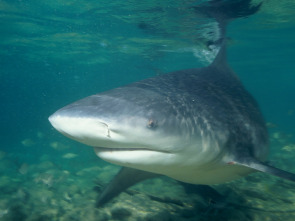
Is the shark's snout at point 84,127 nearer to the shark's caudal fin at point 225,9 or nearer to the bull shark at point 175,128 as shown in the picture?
the bull shark at point 175,128

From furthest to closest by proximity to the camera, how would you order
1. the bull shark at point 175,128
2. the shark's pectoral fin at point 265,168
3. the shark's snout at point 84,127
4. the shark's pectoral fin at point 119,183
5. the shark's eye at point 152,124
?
the shark's pectoral fin at point 119,183
the shark's pectoral fin at point 265,168
the shark's eye at point 152,124
the bull shark at point 175,128
the shark's snout at point 84,127

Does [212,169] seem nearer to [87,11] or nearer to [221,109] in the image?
[221,109]

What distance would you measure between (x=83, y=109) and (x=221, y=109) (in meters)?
2.35

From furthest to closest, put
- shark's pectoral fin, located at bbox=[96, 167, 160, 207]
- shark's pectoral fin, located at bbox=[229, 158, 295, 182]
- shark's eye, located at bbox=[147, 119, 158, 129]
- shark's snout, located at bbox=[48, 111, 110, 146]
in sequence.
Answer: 1. shark's pectoral fin, located at bbox=[96, 167, 160, 207]
2. shark's pectoral fin, located at bbox=[229, 158, 295, 182]
3. shark's eye, located at bbox=[147, 119, 158, 129]
4. shark's snout, located at bbox=[48, 111, 110, 146]

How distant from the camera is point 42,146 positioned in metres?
22.8

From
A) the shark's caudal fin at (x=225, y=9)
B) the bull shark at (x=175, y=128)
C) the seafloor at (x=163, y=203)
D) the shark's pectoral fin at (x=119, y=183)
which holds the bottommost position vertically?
the seafloor at (x=163, y=203)

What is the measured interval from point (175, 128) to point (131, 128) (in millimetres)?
664

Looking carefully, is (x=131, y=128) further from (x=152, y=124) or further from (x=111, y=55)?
(x=111, y=55)

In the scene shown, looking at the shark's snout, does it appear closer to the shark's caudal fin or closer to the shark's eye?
the shark's eye

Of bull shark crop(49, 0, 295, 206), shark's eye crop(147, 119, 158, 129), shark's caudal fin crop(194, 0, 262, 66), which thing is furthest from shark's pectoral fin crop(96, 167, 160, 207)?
shark's caudal fin crop(194, 0, 262, 66)

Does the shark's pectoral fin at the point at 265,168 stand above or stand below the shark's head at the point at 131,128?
below

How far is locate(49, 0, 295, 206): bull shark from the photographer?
7.19 feet

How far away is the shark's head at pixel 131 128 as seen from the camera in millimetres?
2105

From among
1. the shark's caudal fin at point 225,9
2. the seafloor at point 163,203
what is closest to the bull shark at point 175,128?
the seafloor at point 163,203
